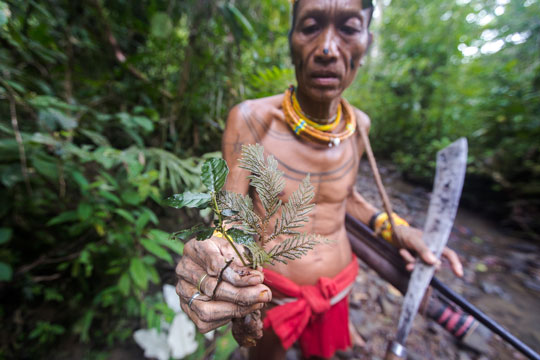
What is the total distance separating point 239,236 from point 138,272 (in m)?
0.98

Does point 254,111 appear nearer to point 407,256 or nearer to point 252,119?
point 252,119

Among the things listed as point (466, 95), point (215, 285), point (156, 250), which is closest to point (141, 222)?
point (156, 250)

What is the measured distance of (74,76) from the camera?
154 centimetres

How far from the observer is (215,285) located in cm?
39

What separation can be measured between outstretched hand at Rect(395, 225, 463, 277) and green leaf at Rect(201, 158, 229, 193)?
3.09 ft

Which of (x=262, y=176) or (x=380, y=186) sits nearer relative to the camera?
(x=262, y=176)

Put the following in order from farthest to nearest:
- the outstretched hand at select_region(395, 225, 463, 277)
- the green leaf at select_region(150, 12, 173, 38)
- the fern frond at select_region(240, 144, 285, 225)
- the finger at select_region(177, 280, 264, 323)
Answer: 1. the green leaf at select_region(150, 12, 173, 38)
2. the outstretched hand at select_region(395, 225, 463, 277)
3. the finger at select_region(177, 280, 264, 323)
4. the fern frond at select_region(240, 144, 285, 225)

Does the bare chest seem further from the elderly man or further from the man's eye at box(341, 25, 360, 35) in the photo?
the man's eye at box(341, 25, 360, 35)

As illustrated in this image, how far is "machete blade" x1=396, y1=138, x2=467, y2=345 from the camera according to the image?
2.73ft

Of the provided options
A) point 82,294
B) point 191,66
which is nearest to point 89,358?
point 82,294

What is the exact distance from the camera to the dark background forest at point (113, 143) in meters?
1.07

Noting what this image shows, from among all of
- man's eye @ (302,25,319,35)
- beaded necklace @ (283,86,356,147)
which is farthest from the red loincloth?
man's eye @ (302,25,319,35)

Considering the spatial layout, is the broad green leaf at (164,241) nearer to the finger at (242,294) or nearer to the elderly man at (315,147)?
the elderly man at (315,147)

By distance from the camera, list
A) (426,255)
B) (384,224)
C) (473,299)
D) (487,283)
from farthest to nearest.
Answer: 1. (487,283)
2. (473,299)
3. (384,224)
4. (426,255)
